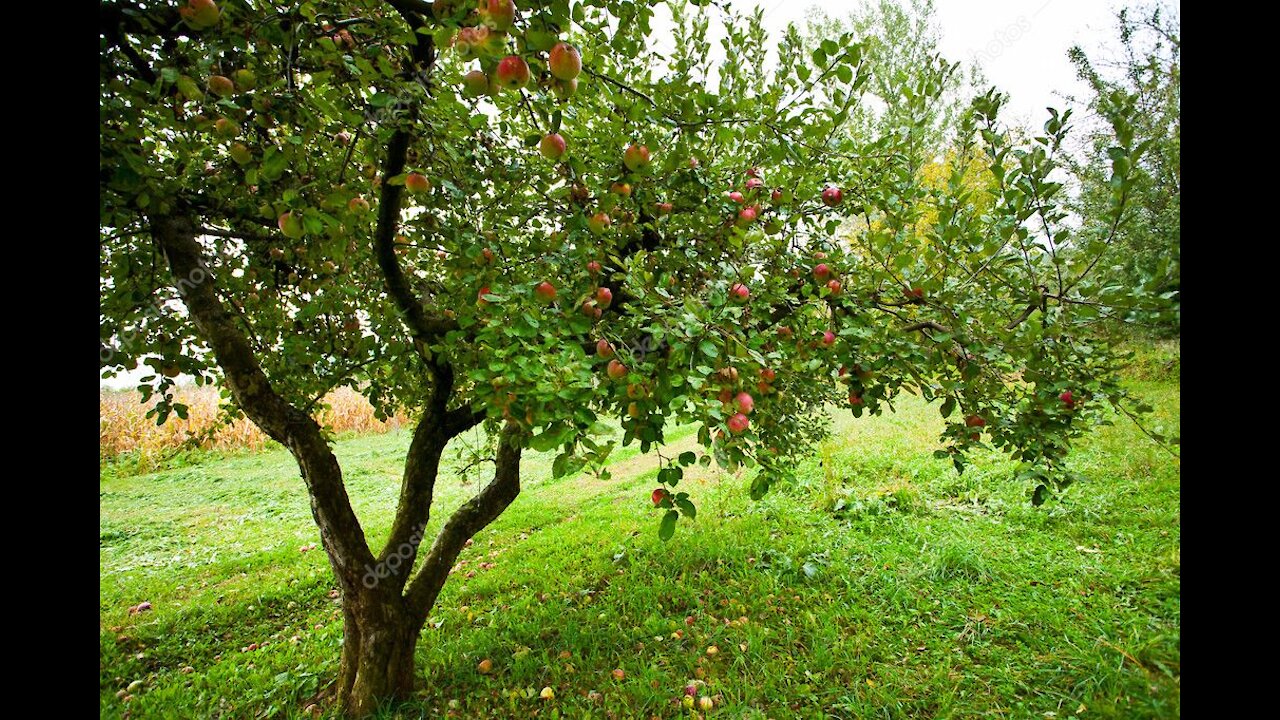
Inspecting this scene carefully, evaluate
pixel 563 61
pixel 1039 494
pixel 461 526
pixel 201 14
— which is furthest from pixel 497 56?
pixel 461 526

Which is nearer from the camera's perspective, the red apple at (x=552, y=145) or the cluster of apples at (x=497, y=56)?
the cluster of apples at (x=497, y=56)

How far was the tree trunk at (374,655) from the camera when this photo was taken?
2.64 m

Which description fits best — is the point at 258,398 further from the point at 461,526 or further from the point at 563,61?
the point at 563,61

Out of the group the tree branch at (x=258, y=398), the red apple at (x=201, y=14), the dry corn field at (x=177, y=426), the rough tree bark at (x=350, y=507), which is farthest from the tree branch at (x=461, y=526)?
the dry corn field at (x=177, y=426)

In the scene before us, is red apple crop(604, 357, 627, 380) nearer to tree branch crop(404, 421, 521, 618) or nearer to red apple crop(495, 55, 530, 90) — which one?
red apple crop(495, 55, 530, 90)

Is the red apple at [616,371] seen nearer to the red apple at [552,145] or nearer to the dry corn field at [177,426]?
the red apple at [552,145]

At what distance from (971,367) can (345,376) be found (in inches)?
116

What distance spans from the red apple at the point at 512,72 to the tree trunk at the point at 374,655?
8.80 feet

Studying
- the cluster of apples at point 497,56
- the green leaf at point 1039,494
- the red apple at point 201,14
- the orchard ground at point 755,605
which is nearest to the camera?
the cluster of apples at point 497,56

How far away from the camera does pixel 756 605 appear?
131 inches

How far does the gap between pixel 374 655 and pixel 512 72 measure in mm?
2898

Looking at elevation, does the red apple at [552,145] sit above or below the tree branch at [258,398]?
above

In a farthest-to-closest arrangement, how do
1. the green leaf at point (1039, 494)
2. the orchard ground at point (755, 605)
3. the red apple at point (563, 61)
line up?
the orchard ground at point (755, 605) → the green leaf at point (1039, 494) → the red apple at point (563, 61)

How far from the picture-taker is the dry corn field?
8352mm
